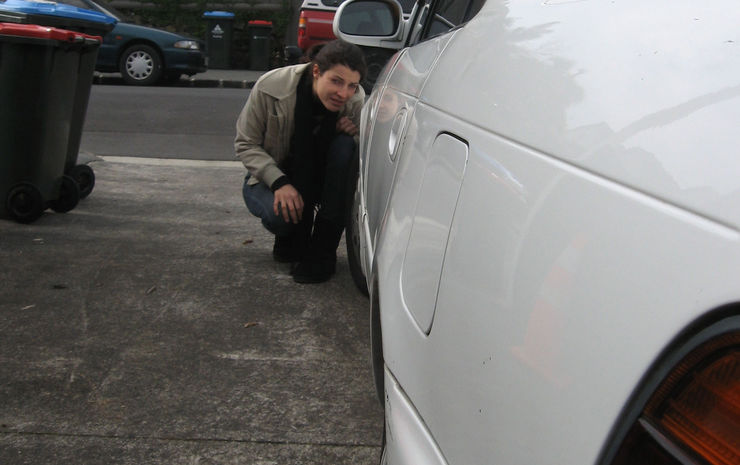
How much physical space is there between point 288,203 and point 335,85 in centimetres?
56

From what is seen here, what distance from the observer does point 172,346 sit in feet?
11.4

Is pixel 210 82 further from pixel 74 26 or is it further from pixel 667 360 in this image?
pixel 667 360

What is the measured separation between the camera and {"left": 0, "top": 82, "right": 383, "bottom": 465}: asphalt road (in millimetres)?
2738

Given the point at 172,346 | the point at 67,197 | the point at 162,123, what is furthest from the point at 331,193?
the point at 162,123

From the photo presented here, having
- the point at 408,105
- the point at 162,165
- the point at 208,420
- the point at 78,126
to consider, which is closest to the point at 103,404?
the point at 208,420

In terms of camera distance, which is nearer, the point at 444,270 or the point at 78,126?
the point at 444,270

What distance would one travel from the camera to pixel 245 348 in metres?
3.50

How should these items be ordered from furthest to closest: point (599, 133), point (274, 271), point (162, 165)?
point (162, 165), point (274, 271), point (599, 133)

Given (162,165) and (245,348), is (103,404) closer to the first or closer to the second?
(245,348)

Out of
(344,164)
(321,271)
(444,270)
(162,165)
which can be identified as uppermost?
(444,270)

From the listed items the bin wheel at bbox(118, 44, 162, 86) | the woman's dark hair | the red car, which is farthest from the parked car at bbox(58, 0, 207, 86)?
the woman's dark hair

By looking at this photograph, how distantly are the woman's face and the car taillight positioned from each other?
319 cm

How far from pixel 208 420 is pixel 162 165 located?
488 cm

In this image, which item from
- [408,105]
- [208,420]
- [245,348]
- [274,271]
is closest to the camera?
[408,105]
